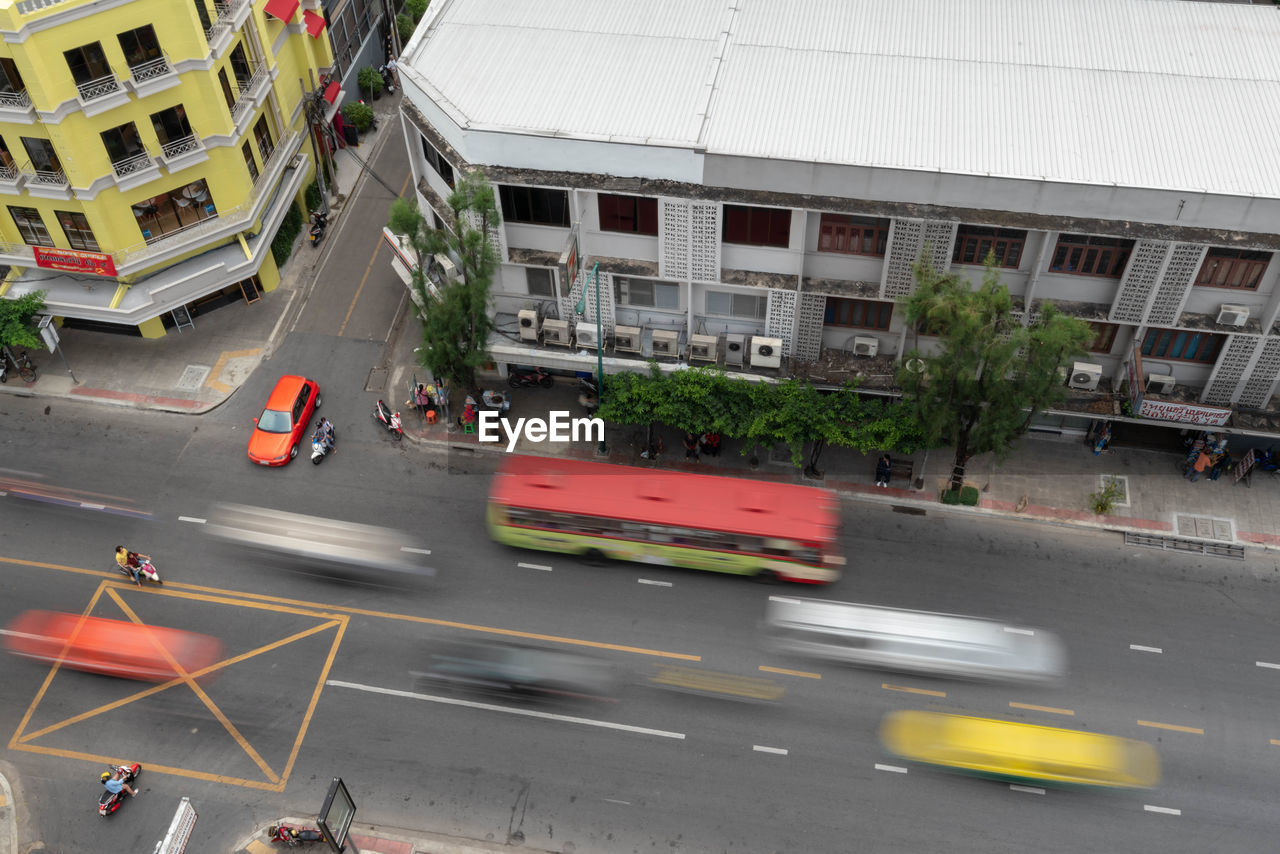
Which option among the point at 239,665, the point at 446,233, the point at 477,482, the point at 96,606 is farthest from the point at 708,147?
the point at 96,606

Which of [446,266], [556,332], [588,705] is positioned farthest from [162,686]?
[556,332]

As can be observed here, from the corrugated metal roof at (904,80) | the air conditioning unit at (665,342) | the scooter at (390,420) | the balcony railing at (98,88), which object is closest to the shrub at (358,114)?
the corrugated metal roof at (904,80)

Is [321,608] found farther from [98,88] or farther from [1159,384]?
[1159,384]

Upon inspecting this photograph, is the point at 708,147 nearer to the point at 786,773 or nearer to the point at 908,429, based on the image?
the point at 908,429

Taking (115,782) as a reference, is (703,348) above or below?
above

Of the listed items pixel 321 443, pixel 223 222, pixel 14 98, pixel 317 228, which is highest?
pixel 14 98

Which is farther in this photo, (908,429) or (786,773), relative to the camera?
(908,429)
